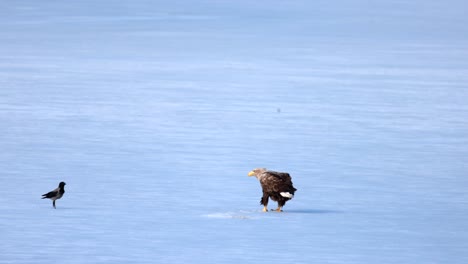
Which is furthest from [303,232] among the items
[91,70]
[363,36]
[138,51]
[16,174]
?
[363,36]

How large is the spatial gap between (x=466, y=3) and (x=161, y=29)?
76.0 ft

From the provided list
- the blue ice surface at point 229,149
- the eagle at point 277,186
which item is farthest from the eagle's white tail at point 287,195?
the blue ice surface at point 229,149

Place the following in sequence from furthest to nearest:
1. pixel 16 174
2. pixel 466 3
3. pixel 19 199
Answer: pixel 466 3 → pixel 16 174 → pixel 19 199

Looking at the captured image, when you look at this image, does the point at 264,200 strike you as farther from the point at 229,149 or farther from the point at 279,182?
the point at 229,149

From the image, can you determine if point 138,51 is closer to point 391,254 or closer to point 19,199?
point 19,199

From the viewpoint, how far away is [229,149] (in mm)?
16734

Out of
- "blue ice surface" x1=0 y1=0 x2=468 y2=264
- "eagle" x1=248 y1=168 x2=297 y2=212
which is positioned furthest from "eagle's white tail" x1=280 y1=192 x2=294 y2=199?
"blue ice surface" x1=0 y1=0 x2=468 y2=264

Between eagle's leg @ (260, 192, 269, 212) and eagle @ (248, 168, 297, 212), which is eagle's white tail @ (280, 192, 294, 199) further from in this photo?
eagle's leg @ (260, 192, 269, 212)

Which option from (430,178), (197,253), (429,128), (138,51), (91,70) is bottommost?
(197,253)

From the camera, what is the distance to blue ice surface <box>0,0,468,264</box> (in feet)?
34.5

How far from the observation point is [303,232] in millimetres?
10914

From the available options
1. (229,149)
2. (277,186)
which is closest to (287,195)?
(277,186)

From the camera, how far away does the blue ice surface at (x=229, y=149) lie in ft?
34.5

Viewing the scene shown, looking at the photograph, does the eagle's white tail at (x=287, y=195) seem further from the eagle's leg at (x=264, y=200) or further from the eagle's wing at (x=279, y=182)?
the eagle's leg at (x=264, y=200)
